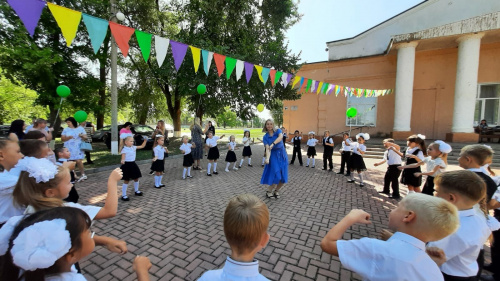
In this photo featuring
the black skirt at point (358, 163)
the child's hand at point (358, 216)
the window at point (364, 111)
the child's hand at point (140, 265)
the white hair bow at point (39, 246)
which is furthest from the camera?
the window at point (364, 111)

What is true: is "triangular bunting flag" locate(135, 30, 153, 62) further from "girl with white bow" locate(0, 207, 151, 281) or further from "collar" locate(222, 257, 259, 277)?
"collar" locate(222, 257, 259, 277)

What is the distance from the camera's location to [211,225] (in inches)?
151

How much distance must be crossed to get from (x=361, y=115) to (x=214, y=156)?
13125 mm

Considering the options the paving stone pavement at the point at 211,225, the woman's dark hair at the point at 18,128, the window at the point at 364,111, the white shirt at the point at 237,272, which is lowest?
the paving stone pavement at the point at 211,225

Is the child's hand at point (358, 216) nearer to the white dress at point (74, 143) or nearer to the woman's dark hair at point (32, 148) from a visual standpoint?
the woman's dark hair at point (32, 148)

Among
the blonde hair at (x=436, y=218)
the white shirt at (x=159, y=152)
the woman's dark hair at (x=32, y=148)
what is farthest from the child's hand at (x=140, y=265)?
the white shirt at (x=159, y=152)

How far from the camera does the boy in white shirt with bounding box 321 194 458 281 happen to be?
1.16m

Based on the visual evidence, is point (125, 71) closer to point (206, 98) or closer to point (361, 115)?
point (206, 98)

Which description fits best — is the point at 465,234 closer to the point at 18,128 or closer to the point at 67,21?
the point at 67,21

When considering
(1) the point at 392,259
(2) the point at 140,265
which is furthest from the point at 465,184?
(2) the point at 140,265

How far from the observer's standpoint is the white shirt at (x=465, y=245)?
1608 millimetres

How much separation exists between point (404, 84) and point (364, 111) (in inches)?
137

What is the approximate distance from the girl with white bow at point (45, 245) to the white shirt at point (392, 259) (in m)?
1.47

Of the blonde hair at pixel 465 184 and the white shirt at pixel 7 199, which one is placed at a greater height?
the blonde hair at pixel 465 184
